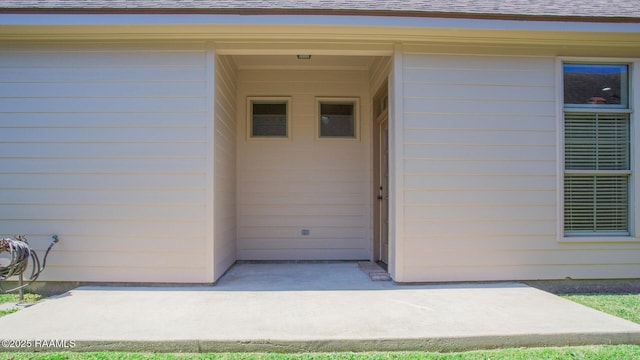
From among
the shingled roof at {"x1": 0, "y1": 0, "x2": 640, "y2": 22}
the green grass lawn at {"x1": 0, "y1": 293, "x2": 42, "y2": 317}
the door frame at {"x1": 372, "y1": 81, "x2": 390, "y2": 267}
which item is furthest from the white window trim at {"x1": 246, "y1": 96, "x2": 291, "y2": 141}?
the green grass lawn at {"x1": 0, "y1": 293, "x2": 42, "y2": 317}

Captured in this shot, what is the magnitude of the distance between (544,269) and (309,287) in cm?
270

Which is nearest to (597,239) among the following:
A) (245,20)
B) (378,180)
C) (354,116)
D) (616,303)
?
(616,303)

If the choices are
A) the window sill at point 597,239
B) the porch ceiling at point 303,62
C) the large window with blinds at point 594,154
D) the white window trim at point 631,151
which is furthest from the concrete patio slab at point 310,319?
the porch ceiling at point 303,62

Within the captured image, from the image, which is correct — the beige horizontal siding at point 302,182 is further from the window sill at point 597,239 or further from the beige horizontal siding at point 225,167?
the window sill at point 597,239

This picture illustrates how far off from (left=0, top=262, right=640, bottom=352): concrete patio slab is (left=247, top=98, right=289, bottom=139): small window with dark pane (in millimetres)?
2500

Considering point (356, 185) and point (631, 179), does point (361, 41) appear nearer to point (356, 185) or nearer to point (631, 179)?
point (356, 185)

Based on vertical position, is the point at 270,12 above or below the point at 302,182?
above

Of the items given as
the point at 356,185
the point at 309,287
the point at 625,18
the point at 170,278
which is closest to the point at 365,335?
the point at 309,287

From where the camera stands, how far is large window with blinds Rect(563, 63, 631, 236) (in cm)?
512

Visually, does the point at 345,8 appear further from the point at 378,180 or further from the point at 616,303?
the point at 616,303

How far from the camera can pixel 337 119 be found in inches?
262

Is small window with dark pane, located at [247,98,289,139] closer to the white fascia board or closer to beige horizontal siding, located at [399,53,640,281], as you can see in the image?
the white fascia board

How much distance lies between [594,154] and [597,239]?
100 centimetres

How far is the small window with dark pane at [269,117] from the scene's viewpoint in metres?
6.57
